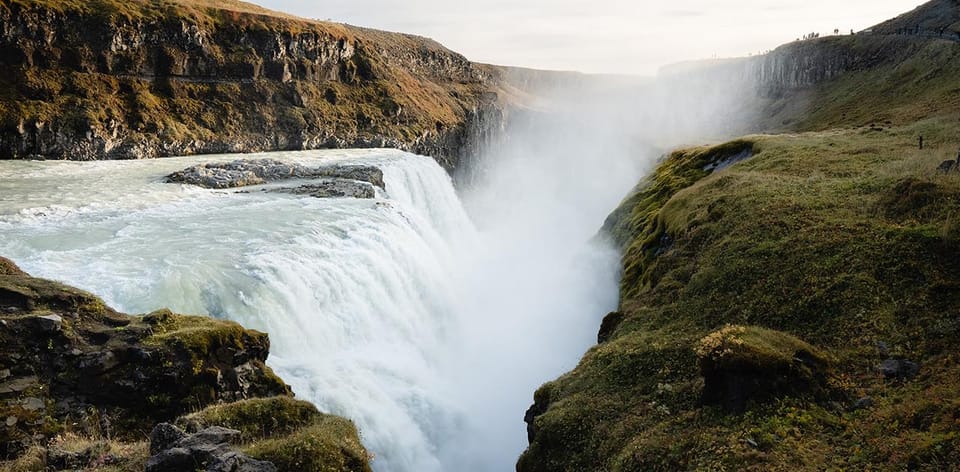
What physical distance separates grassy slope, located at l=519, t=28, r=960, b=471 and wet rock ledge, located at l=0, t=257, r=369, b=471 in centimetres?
730

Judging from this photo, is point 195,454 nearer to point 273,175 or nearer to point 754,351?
point 754,351

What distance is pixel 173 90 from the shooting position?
73.4 m

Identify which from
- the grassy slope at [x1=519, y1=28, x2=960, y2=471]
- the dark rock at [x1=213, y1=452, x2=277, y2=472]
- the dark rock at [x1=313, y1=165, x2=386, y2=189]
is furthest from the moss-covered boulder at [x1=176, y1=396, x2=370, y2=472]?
the dark rock at [x1=313, y1=165, x2=386, y2=189]

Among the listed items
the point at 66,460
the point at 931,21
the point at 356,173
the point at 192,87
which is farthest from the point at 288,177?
the point at 931,21

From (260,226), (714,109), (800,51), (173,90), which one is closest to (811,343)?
(260,226)

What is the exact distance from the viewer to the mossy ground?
40.3 ft

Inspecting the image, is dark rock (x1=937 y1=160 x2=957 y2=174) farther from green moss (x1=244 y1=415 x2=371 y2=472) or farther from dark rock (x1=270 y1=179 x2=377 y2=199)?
dark rock (x1=270 y1=179 x2=377 y2=199)

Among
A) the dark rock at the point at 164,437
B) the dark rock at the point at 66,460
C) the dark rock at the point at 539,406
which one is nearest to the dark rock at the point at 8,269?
the dark rock at the point at 66,460

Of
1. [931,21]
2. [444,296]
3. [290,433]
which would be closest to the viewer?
[290,433]

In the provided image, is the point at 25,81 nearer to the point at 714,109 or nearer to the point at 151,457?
the point at 151,457

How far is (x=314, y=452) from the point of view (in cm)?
1117

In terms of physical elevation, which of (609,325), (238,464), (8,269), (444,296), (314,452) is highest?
(8,269)

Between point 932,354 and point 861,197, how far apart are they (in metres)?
11.0

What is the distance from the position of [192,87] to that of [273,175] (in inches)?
1210
